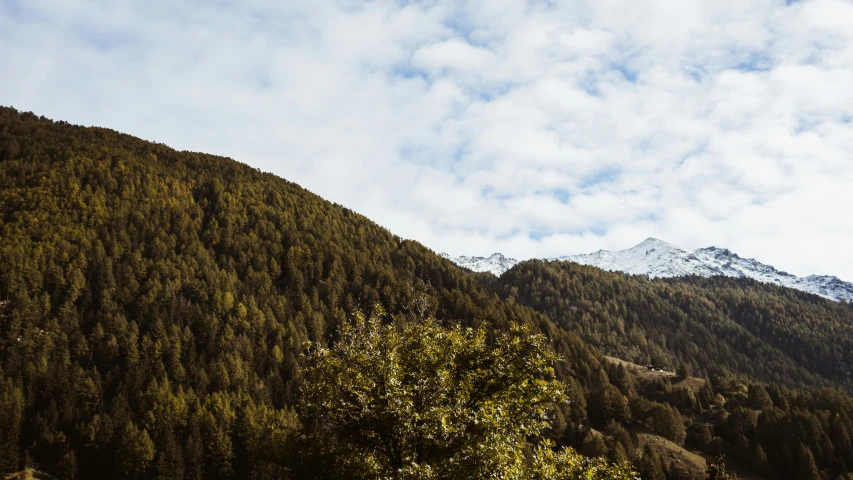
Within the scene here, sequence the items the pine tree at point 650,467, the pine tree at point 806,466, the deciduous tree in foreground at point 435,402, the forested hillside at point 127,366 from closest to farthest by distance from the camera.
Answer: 1. the deciduous tree in foreground at point 435,402
2. the forested hillside at point 127,366
3. the pine tree at point 650,467
4. the pine tree at point 806,466

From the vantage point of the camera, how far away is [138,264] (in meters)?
199

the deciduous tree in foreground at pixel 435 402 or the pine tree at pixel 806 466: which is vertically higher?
the deciduous tree in foreground at pixel 435 402

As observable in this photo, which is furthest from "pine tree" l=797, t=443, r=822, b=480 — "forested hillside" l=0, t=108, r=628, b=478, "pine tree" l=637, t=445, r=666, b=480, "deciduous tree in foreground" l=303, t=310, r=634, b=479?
"deciduous tree in foreground" l=303, t=310, r=634, b=479

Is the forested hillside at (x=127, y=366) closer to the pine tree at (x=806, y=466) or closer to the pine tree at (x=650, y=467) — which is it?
the pine tree at (x=650, y=467)

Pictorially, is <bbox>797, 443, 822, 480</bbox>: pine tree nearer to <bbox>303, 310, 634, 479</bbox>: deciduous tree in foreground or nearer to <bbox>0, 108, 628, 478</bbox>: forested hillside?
<bbox>0, 108, 628, 478</bbox>: forested hillside

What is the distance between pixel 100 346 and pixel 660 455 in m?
182

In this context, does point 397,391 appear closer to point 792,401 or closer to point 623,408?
point 623,408

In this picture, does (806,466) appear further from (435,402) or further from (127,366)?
(127,366)

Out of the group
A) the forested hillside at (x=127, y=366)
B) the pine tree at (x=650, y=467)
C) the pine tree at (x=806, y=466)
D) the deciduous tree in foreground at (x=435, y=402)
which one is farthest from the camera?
the pine tree at (x=806, y=466)

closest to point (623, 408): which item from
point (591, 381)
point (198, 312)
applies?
point (591, 381)

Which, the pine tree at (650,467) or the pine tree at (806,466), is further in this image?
the pine tree at (806,466)

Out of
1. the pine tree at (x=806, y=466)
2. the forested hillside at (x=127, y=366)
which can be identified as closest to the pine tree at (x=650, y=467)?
the forested hillside at (x=127, y=366)

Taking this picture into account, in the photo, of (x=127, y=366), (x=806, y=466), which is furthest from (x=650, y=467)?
(x=127, y=366)

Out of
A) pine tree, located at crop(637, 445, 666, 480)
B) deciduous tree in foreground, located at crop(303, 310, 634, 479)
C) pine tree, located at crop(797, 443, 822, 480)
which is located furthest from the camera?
pine tree, located at crop(797, 443, 822, 480)
